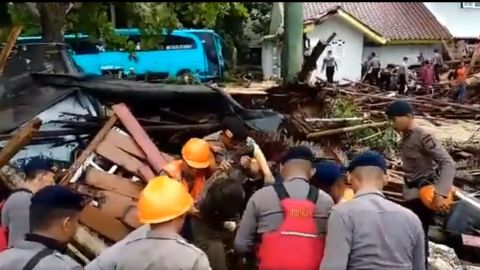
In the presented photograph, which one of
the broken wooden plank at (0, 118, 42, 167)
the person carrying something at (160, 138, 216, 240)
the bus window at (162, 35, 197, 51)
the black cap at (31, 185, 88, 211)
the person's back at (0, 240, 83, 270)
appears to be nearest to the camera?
the person's back at (0, 240, 83, 270)

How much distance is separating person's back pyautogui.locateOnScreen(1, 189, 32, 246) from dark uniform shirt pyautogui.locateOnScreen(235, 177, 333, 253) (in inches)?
55.3

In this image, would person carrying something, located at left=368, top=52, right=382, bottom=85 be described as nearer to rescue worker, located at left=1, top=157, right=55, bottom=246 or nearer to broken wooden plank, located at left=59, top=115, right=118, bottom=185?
broken wooden plank, located at left=59, top=115, right=118, bottom=185

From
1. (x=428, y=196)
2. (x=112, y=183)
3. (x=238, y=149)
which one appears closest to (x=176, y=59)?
(x=112, y=183)

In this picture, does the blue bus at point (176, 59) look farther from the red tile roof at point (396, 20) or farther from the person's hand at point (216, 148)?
the person's hand at point (216, 148)

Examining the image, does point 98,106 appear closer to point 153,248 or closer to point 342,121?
point 342,121

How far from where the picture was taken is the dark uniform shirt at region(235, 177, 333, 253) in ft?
15.1

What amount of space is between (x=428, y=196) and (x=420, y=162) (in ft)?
1.13

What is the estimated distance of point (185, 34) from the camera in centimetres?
2947

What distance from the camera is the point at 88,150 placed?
7.24 metres

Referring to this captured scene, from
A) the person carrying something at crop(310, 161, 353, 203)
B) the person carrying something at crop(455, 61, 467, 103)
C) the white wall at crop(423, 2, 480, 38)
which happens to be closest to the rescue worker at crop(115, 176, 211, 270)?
the person carrying something at crop(310, 161, 353, 203)

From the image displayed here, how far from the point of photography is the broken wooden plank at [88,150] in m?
6.85

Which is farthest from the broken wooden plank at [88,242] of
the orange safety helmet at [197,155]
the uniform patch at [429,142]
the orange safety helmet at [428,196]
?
the uniform patch at [429,142]

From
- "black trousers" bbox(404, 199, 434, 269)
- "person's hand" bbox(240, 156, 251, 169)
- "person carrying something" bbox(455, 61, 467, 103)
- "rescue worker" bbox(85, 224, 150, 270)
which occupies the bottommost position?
"person carrying something" bbox(455, 61, 467, 103)

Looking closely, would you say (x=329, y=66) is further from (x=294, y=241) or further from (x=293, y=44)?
(x=294, y=241)
